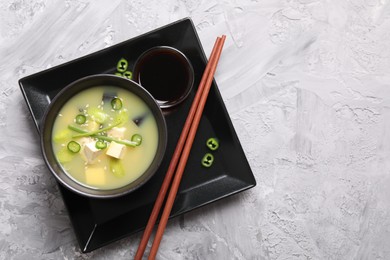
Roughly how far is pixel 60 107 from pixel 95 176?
268mm

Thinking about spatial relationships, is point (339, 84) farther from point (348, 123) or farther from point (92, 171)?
point (92, 171)

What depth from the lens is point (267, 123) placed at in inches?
75.1

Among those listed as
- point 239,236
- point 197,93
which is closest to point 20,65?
point 197,93

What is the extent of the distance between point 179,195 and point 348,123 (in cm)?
73

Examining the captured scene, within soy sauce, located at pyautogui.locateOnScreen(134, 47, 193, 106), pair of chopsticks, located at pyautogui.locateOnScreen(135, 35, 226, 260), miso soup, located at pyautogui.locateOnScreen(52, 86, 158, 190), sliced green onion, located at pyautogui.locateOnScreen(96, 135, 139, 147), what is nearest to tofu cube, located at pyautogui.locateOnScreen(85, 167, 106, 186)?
miso soup, located at pyautogui.locateOnScreen(52, 86, 158, 190)

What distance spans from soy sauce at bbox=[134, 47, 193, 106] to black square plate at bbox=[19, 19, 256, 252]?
0.04 metres

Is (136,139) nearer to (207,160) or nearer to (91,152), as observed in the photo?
(91,152)

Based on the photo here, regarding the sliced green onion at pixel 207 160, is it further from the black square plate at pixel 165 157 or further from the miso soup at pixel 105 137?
the miso soup at pixel 105 137

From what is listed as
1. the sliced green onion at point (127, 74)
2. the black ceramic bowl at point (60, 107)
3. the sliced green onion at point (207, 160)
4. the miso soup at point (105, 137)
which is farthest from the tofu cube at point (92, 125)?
the sliced green onion at point (207, 160)

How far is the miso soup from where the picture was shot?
1.68 meters

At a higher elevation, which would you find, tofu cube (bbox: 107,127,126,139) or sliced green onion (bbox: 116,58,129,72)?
sliced green onion (bbox: 116,58,129,72)

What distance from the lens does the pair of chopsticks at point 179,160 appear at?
173cm

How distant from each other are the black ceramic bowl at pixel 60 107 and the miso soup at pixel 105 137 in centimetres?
2

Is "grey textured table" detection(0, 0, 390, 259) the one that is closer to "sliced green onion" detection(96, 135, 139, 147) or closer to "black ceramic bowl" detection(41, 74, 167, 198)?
"black ceramic bowl" detection(41, 74, 167, 198)
